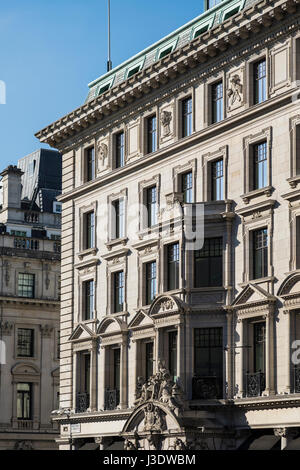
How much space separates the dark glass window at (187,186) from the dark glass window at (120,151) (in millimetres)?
6370

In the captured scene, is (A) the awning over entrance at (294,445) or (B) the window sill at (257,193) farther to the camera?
(B) the window sill at (257,193)

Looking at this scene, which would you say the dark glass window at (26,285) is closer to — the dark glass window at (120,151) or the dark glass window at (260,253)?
the dark glass window at (120,151)

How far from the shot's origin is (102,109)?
67062mm

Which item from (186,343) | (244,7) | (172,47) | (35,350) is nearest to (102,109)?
(172,47)

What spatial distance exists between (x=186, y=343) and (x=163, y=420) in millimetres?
3849

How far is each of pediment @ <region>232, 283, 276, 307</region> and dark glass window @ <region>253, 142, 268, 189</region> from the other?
482cm

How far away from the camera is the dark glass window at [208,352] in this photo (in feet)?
186

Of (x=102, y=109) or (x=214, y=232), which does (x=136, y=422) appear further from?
(x=102, y=109)

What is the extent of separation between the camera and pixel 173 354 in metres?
59.0

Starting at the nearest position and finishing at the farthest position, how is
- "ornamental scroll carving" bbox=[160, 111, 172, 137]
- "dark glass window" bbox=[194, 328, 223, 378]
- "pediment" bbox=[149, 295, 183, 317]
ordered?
"dark glass window" bbox=[194, 328, 223, 378] < "pediment" bbox=[149, 295, 183, 317] < "ornamental scroll carving" bbox=[160, 111, 172, 137]

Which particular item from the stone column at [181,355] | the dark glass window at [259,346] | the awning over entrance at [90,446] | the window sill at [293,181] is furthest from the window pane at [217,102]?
the awning over entrance at [90,446]

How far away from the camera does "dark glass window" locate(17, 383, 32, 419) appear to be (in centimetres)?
9894

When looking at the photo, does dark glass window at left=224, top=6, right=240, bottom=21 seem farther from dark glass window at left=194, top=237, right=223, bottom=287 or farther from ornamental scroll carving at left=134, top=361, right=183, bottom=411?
ornamental scroll carving at left=134, top=361, right=183, bottom=411

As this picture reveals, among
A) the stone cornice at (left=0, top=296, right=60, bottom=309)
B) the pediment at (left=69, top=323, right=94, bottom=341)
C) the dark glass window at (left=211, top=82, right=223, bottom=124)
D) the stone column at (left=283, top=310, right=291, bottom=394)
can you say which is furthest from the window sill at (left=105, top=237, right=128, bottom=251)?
the stone cornice at (left=0, top=296, right=60, bottom=309)
